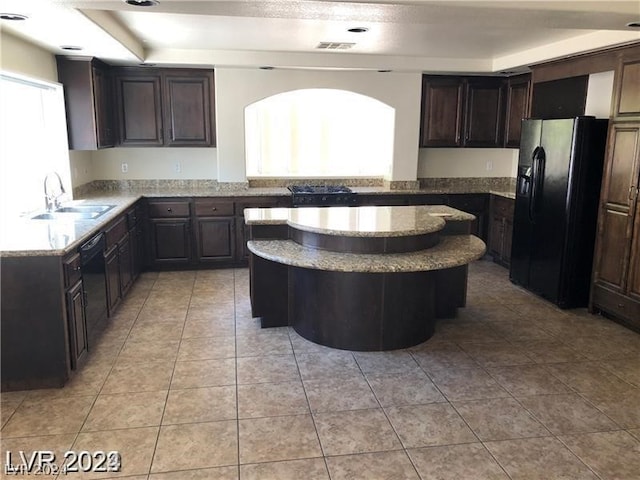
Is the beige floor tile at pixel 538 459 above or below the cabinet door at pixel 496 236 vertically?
below

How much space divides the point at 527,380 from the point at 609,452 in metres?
0.80

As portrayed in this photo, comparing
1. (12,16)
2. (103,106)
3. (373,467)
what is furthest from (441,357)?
(103,106)

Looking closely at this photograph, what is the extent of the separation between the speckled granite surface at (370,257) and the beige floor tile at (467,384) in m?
0.73

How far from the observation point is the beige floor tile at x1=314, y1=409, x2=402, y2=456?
267 centimetres

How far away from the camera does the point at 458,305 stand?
4.61 meters

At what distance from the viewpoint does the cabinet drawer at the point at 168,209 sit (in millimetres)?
5824

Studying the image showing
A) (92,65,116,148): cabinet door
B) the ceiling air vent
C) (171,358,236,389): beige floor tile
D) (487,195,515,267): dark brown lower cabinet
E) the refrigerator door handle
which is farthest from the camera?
(487,195,515,267): dark brown lower cabinet

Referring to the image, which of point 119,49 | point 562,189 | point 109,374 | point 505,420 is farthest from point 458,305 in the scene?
point 119,49

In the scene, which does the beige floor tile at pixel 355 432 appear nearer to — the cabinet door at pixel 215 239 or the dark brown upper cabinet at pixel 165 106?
the cabinet door at pixel 215 239

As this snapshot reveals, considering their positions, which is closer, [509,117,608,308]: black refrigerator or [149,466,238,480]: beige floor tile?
[149,466,238,480]: beige floor tile

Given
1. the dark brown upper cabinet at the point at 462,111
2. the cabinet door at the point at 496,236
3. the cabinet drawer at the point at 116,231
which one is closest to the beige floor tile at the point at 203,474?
the cabinet drawer at the point at 116,231

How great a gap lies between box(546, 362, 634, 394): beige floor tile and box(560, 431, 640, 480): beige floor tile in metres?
0.52

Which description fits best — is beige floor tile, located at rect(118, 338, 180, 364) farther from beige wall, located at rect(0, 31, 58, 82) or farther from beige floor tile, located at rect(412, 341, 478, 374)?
beige wall, located at rect(0, 31, 58, 82)

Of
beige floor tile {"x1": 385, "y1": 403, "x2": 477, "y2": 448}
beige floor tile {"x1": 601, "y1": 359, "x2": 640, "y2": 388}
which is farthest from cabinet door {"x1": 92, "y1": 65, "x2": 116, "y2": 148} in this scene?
beige floor tile {"x1": 601, "y1": 359, "x2": 640, "y2": 388}
